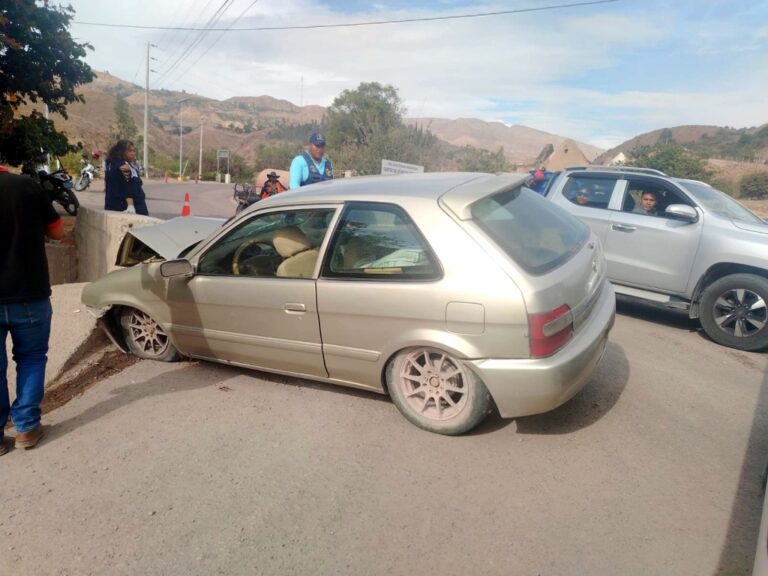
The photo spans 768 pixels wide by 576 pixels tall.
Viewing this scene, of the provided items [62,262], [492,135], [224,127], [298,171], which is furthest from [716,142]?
Result: [224,127]

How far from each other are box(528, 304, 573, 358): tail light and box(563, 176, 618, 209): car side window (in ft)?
13.3

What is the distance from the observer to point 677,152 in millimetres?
27438

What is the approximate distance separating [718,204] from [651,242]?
2.72 ft

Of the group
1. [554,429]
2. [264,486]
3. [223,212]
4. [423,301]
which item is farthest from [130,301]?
[223,212]

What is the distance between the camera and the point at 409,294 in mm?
3256

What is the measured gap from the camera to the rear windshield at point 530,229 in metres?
3.21

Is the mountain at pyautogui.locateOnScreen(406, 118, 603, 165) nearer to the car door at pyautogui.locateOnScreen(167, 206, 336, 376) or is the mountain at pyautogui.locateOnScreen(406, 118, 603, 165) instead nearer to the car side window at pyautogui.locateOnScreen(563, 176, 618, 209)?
the car side window at pyautogui.locateOnScreen(563, 176, 618, 209)

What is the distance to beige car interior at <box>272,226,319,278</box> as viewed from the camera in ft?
12.2

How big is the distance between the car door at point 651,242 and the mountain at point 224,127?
101ft

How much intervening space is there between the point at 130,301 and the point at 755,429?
4737 mm

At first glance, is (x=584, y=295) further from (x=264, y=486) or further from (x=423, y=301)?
(x=264, y=486)

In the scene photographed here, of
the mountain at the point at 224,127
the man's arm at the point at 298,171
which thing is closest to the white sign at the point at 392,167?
the man's arm at the point at 298,171

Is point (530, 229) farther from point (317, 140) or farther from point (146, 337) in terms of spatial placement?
point (317, 140)

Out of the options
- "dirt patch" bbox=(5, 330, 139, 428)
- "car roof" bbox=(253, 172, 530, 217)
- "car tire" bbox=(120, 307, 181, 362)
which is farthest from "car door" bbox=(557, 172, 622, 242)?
"dirt patch" bbox=(5, 330, 139, 428)
